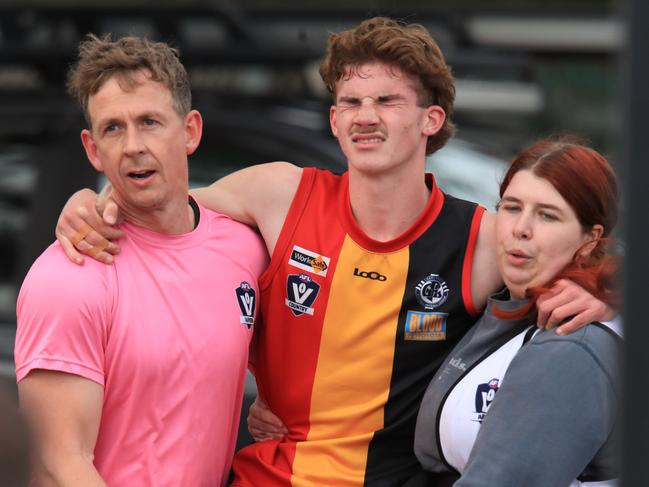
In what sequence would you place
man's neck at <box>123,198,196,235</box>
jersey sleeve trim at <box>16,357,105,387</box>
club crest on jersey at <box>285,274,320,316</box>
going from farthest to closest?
club crest on jersey at <box>285,274,320,316</box>
man's neck at <box>123,198,196,235</box>
jersey sleeve trim at <box>16,357,105,387</box>

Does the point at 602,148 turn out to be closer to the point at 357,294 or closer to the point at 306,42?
the point at 306,42

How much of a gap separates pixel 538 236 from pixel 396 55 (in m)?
0.61

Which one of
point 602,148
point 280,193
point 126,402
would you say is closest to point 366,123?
point 280,193

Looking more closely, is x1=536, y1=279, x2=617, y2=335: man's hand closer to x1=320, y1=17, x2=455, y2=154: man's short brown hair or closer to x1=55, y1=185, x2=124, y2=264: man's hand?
x1=320, y1=17, x2=455, y2=154: man's short brown hair

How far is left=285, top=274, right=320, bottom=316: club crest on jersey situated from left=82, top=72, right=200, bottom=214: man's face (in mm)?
372

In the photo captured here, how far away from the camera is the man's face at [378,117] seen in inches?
118

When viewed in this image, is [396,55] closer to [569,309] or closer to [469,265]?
[469,265]

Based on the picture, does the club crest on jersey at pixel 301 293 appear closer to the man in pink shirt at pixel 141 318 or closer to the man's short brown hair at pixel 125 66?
the man in pink shirt at pixel 141 318

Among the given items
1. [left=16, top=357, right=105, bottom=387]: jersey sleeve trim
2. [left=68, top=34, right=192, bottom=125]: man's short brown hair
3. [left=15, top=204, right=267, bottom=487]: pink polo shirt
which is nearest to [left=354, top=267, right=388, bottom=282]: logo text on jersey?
[left=15, top=204, right=267, bottom=487]: pink polo shirt

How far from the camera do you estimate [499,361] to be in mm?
2684

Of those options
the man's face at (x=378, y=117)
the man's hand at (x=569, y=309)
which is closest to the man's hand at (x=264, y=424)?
the man's face at (x=378, y=117)

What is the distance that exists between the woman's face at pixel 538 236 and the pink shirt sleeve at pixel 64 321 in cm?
91

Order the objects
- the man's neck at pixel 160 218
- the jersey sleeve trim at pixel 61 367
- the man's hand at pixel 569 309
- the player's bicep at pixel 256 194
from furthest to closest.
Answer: the player's bicep at pixel 256 194
the man's neck at pixel 160 218
the jersey sleeve trim at pixel 61 367
the man's hand at pixel 569 309

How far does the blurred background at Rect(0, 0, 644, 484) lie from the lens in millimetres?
4352
